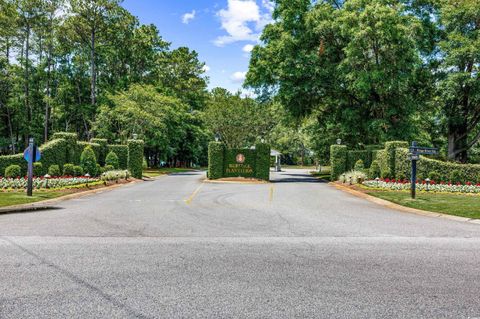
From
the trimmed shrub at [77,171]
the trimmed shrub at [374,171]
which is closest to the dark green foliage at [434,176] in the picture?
the trimmed shrub at [374,171]

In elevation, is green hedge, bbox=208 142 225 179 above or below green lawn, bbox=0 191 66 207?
above

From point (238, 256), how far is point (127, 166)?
2580 cm

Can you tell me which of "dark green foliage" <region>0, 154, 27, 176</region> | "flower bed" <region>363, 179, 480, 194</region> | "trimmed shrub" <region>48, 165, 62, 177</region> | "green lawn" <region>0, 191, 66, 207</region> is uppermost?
"dark green foliage" <region>0, 154, 27, 176</region>

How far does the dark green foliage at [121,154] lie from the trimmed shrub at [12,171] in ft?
34.4

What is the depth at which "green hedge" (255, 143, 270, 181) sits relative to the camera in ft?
94.8

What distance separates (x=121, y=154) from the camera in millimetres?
30469

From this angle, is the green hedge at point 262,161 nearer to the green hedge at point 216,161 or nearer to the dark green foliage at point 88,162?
the green hedge at point 216,161

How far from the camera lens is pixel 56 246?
6828 millimetres

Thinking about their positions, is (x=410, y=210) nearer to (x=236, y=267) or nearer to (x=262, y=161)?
(x=236, y=267)

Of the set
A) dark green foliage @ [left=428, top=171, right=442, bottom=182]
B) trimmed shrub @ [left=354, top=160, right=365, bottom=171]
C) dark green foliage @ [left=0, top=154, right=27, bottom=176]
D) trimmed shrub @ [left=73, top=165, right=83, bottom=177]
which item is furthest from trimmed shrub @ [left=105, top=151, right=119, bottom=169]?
dark green foliage @ [left=428, top=171, right=442, bottom=182]

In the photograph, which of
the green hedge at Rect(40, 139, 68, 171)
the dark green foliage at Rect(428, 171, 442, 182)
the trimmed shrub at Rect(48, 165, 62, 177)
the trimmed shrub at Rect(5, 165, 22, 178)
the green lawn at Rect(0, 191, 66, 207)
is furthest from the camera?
the green hedge at Rect(40, 139, 68, 171)

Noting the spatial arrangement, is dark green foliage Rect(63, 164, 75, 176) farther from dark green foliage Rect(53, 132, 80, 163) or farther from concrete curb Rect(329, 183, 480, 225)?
concrete curb Rect(329, 183, 480, 225)

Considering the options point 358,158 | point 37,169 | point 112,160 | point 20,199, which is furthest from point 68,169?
point 358,158

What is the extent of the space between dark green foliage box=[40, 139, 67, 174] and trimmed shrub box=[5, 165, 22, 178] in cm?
192
